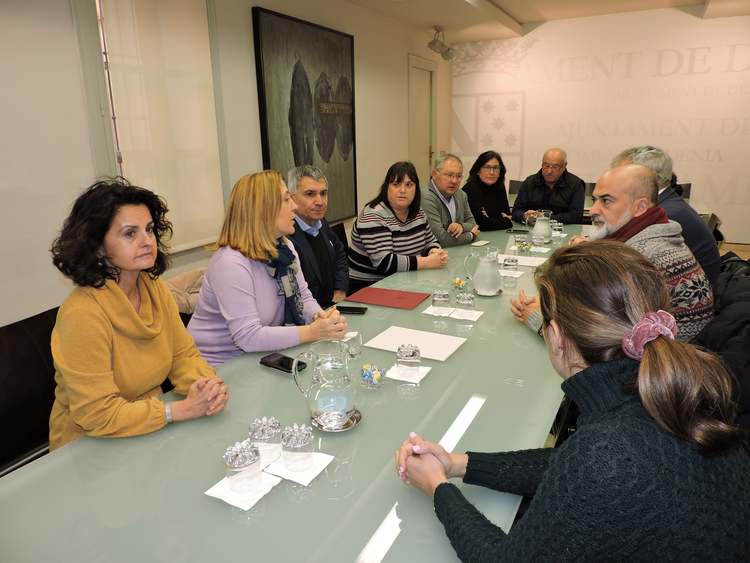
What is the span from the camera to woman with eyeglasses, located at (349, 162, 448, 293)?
293 centimetres

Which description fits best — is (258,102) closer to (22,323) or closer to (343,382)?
(22,323)

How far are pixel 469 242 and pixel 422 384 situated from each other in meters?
2.27

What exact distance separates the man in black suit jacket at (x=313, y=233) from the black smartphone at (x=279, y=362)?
97 centimetres

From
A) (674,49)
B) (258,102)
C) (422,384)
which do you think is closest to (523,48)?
(674,49)

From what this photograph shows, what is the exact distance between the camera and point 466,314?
212 centimetres

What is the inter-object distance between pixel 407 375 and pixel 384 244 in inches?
60.1

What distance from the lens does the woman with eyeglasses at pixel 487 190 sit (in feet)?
14.3

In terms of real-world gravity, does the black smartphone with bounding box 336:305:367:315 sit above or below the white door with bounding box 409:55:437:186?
below

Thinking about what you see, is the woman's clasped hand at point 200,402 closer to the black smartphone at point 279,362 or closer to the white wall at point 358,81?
the black smartphone at point 279,362

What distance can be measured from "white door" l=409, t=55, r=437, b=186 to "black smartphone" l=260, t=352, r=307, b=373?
5.93m

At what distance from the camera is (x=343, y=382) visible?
4.41ft

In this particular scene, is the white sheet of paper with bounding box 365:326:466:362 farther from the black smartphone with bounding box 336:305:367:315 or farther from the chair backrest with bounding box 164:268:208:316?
the chair backrest with bounding box 164:268:208:316

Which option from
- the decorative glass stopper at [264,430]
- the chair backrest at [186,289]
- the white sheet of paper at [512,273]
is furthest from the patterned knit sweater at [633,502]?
the chair backrest at [186,289]

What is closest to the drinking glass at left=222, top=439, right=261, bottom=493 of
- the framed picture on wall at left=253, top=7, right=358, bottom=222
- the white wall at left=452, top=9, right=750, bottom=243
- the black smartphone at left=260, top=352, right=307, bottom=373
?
the black smartphone at left=260, top=352, right=307, bottom=373
